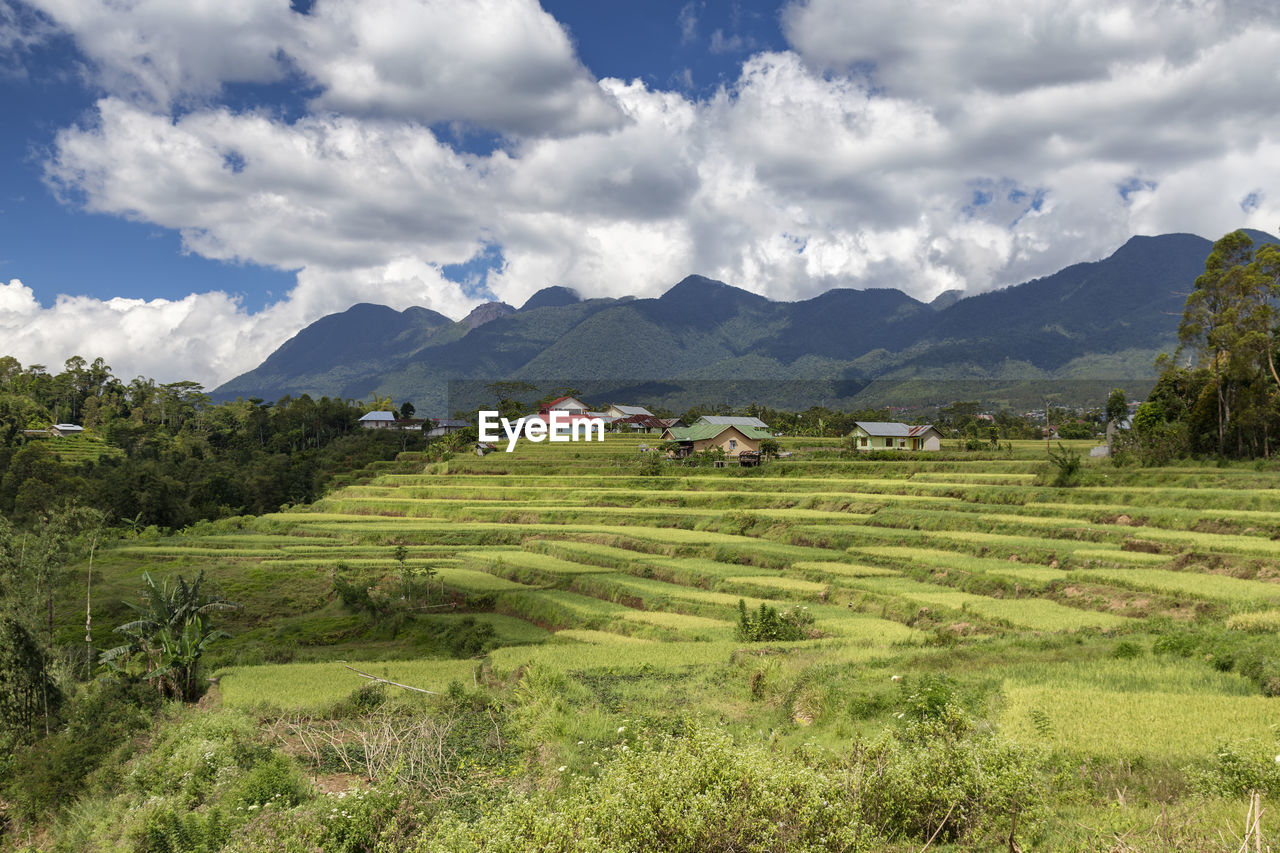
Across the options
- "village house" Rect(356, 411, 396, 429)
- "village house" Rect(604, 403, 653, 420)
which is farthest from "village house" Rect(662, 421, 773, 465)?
"village house" Rect(356, 411, 396, 429)

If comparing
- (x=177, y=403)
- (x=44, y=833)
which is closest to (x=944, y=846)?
(x=44, y=833)

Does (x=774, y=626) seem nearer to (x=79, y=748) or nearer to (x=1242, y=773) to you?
(x=1242, y=773)

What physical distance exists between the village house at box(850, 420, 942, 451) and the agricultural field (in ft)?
40.0

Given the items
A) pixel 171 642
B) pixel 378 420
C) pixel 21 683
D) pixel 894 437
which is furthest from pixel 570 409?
pixel 171 642

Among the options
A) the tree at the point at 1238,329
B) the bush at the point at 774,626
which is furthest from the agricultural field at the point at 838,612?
the tree at the point at 1238,329

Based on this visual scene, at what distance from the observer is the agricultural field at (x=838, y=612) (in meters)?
8.46

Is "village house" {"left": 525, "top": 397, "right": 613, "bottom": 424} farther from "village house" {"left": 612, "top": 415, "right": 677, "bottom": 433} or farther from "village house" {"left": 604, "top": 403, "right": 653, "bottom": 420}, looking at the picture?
"village house" {"left": 612, "top": 415, "right": 677, "bottom": 433}

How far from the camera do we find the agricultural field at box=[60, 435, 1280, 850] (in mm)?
8461

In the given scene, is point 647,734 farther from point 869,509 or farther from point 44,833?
point 869,509

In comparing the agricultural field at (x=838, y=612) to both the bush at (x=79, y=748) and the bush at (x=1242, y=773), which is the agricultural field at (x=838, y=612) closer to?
the bush at (x=1242, y=773)

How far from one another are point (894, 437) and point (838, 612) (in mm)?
38127

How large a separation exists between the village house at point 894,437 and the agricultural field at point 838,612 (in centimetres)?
1219

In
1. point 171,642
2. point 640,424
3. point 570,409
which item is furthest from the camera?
point 570,409

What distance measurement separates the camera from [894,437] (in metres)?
53.6
